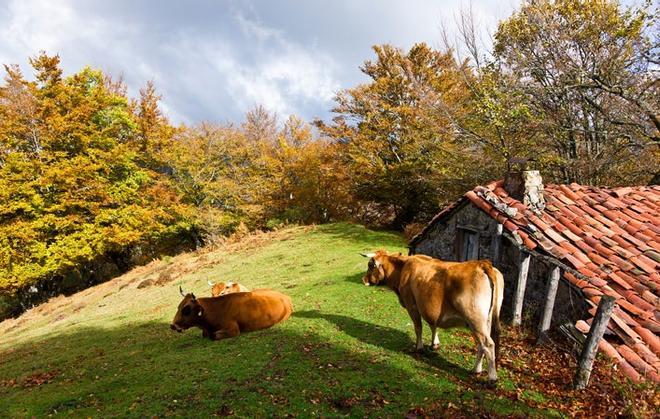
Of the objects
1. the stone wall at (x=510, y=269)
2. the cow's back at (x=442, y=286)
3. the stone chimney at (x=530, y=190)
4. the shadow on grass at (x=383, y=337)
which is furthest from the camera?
the stone chimney at (x=530, y=190)

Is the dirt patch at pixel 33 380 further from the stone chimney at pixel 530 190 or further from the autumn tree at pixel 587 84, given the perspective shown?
the autumn tree at pixel 587 84

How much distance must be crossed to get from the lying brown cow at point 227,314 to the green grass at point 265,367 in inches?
14.0

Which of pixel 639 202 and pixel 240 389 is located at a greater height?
pixel 639 202

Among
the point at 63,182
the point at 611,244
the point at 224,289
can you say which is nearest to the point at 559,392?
the point at 611,244

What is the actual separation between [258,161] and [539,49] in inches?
1038

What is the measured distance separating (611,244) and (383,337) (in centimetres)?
638

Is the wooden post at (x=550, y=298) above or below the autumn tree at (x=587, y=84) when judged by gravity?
below

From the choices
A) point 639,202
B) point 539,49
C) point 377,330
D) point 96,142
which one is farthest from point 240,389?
point 96,142

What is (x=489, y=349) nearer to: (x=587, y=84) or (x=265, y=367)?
(x=265, y=367)

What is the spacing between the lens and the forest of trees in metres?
16.8

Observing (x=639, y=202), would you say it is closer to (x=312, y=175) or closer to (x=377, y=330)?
(x=377, y=330)

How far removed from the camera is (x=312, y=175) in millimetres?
Result: 34812

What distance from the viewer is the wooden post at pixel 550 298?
8.90 meters

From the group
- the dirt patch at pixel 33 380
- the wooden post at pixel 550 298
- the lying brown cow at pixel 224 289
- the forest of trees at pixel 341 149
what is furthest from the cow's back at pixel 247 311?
the forest of trees at pixel 341 149
